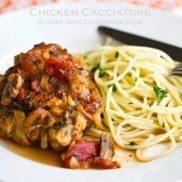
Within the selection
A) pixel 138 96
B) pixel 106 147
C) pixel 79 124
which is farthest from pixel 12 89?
pixel 138 96

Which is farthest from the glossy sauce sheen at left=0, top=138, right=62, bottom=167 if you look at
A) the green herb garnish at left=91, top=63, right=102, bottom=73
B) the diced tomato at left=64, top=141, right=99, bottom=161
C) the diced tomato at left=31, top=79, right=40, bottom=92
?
the green herb garnish at left=91, top=63, right=102, bottom=73

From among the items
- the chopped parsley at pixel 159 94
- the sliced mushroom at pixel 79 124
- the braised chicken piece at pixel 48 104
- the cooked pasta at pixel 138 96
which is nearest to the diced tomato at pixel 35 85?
the braised chicken piece at pixel 48 104

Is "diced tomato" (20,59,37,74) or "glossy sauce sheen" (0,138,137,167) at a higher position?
"diced tomato" (20,59,37,74)

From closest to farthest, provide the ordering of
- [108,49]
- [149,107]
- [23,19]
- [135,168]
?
[135,168]
[149,107]
[108,49]
[23,19]

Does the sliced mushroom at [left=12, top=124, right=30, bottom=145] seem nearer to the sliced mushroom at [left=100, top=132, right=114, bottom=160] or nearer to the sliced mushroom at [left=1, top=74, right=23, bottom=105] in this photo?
the sliced mushroom at [left=1, top=74, right=23, bottom=105]

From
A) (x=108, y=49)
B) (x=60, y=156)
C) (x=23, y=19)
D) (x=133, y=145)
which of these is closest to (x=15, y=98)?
(x=60, y=156)

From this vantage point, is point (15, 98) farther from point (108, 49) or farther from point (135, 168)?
point (108, 49)

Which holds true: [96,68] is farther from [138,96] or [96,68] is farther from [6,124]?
[6,124]
